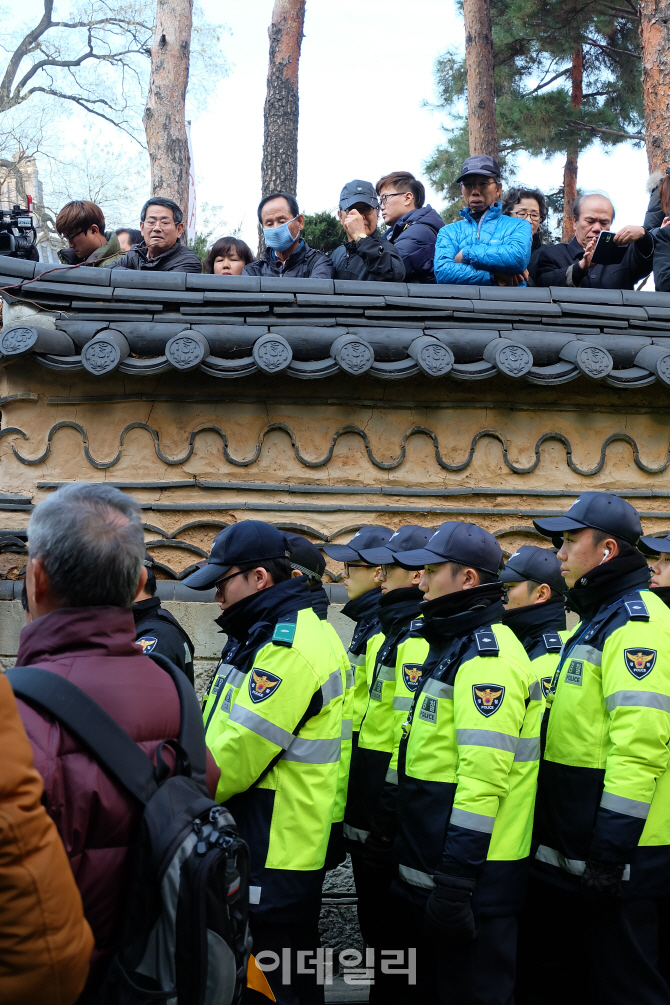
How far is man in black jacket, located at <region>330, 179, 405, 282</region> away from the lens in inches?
221

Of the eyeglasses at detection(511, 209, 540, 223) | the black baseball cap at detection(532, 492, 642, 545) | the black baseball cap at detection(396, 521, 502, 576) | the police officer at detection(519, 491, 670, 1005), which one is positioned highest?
the eyeglasses at detection(511, 209, 540, 223)

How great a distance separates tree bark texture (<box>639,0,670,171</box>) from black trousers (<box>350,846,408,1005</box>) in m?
7.49

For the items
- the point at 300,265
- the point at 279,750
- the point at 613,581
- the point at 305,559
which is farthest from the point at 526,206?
the point at 279,750

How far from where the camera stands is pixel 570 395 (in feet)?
17.4

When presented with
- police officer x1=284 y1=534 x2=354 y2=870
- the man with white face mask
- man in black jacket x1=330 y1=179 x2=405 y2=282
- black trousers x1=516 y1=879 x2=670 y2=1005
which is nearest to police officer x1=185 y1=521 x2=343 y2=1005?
police officer x1=284 y1=534 x2=354 y2=870

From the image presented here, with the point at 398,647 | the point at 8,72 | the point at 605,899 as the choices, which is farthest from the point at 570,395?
the point at 8,72

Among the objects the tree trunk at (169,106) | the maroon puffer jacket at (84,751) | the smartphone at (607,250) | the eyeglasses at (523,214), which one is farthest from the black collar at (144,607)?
the tree trunk at (169,106)

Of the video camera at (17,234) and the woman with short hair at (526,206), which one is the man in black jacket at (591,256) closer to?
the woman with short hair at (526,206)

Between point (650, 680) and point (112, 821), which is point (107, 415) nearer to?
point (650, 680)

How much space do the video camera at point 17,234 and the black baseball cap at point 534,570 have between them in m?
3.61

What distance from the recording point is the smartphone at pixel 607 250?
5.61 m

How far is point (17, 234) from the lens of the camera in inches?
220

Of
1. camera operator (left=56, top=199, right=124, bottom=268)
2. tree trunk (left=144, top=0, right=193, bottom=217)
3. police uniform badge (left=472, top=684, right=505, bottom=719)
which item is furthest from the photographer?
tree trunk (left=144, top=0, right=193, bottom=217)

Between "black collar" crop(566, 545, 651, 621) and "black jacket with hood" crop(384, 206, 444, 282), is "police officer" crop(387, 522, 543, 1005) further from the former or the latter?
"black jacket with hood" crop(384, 206, 444, 282)
